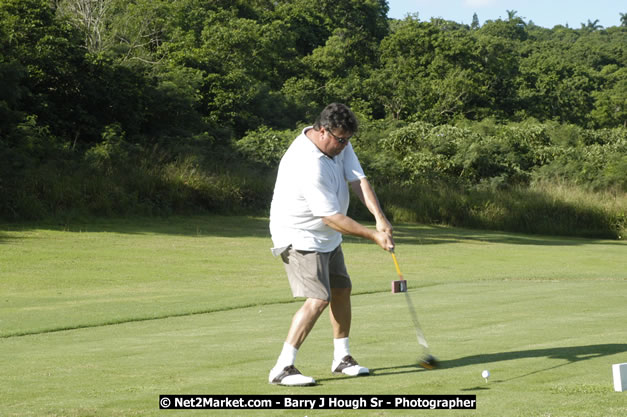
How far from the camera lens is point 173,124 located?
1850 inches

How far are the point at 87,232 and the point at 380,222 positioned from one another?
82.0 ft

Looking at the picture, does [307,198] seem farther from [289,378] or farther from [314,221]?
[289,378]

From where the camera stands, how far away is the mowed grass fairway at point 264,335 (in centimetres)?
559

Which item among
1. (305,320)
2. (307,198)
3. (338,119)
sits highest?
(338,119)

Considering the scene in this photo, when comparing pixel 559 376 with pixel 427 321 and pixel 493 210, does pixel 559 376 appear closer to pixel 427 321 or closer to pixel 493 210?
pixel 427 321

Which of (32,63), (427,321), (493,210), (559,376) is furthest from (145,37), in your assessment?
(559,376)

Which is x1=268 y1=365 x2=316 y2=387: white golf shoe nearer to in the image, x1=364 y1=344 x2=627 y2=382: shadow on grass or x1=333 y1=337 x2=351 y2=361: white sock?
x1=333 y1=337 x2=351 y2=361: white sock

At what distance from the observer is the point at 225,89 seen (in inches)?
2117

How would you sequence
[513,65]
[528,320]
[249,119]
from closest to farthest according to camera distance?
[528,320] < [249,119] < [513,65]

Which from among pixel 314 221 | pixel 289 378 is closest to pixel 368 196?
pixel 314 221

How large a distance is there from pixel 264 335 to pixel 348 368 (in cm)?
278

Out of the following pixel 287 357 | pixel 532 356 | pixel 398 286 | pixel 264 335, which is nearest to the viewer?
pixel 287 357

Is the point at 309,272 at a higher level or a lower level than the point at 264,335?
higher

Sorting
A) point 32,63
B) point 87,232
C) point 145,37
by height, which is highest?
point 145,37
